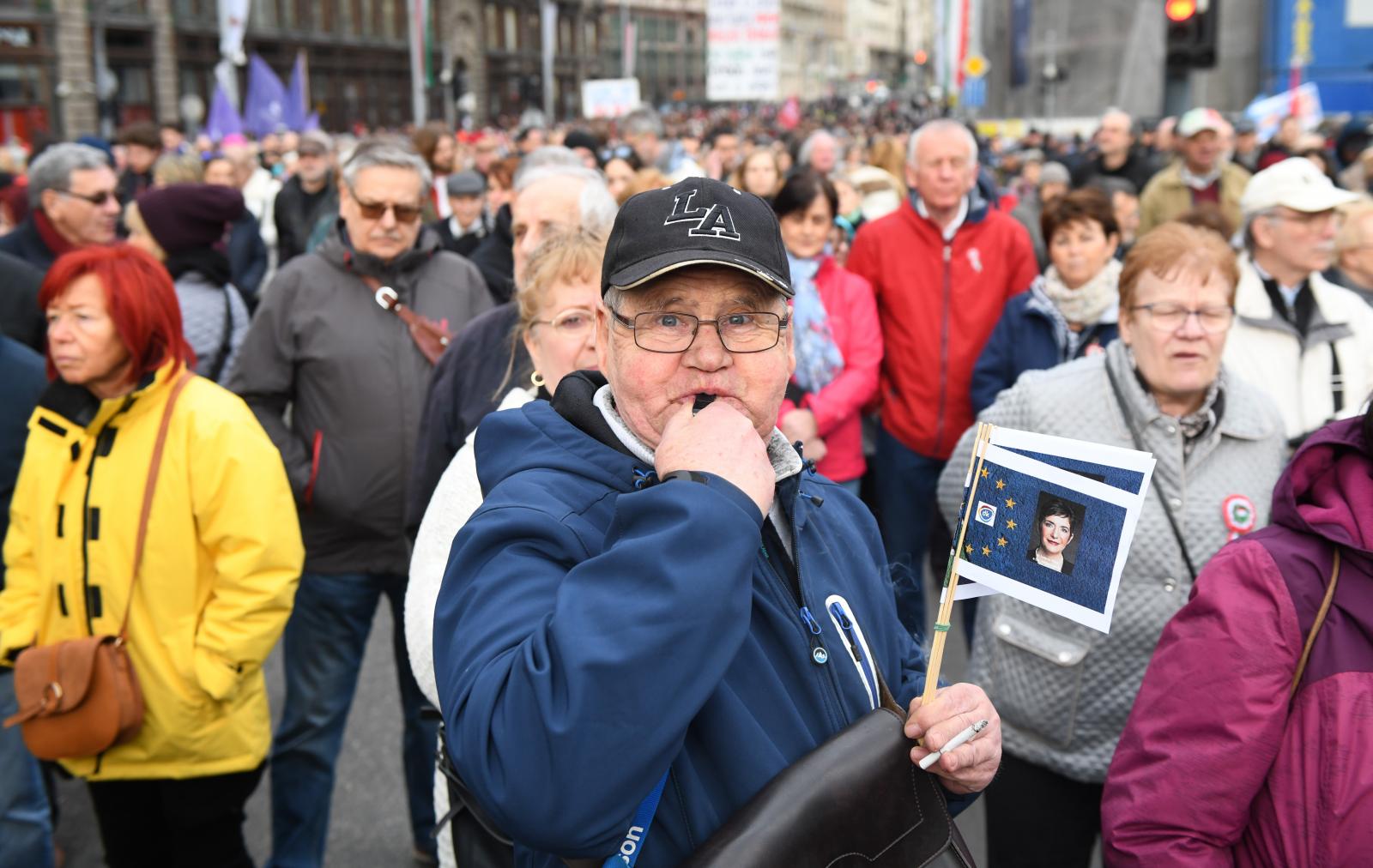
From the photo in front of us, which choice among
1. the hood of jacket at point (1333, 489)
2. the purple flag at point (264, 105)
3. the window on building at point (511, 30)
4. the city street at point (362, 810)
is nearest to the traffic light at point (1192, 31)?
the city street at point (362, 810)

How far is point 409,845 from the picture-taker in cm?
392

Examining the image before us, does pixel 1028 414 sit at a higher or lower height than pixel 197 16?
lower

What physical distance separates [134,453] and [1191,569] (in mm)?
2622

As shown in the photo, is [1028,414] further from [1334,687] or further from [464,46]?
[464,46]

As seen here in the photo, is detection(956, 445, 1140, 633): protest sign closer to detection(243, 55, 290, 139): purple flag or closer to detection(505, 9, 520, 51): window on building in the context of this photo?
detection(243, 55, 290, 139): purple flag

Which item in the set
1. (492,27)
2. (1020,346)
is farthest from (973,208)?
(492,27)

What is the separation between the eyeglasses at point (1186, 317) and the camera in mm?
2801

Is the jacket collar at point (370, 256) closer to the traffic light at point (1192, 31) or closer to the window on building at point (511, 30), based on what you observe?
the traffic light at point (1192, 31)

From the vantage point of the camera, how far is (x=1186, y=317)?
2801 millimetres

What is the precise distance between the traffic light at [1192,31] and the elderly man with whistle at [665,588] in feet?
35.4

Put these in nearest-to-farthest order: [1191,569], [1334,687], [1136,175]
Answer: [1334,687]
[1191,569]
[1136,175]

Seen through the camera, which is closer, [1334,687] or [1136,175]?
[1334,687]

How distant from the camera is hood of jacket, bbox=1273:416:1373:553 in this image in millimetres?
1877

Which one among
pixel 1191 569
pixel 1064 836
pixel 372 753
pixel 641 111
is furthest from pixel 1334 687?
pixel 641 111
